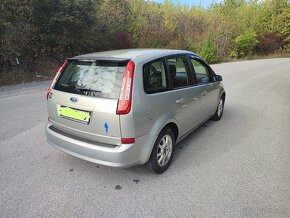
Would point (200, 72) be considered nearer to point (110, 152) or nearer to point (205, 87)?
point (205, 87)

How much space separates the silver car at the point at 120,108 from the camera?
269cm

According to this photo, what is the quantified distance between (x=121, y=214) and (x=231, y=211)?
1.20 meters

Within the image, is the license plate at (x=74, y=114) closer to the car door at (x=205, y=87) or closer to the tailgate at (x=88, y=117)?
the tailgate at (x=88, y=117)

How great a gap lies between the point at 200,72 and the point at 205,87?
0.33 metres

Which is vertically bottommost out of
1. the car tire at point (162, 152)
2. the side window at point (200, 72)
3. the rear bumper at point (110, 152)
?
the car tire at point (162, 152)

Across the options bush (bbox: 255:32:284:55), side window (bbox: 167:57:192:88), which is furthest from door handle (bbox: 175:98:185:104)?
bush (bbox: 255:32:284:55)

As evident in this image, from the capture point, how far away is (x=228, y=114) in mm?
5914

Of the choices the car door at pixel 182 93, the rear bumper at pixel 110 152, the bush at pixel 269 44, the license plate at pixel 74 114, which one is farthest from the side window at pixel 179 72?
the bush at pixel 269 44

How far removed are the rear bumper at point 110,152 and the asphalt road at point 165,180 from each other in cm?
40

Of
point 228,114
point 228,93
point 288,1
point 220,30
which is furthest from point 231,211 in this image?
point 288,1

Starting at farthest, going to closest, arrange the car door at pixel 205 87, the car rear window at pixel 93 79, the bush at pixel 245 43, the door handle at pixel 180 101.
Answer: the bush at pixel 245 43 → the car door at pixel 205 87 → the door handle at pixel 180 101 → the car rear window at pixel 93 79

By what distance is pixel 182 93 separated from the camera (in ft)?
11.5

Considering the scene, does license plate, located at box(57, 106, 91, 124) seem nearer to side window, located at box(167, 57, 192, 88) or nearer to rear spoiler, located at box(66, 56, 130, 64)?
rear spoiler, located at box(66, 56, 130, 64)

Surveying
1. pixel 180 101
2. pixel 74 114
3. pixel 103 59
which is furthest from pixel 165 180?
pixel 103 59
